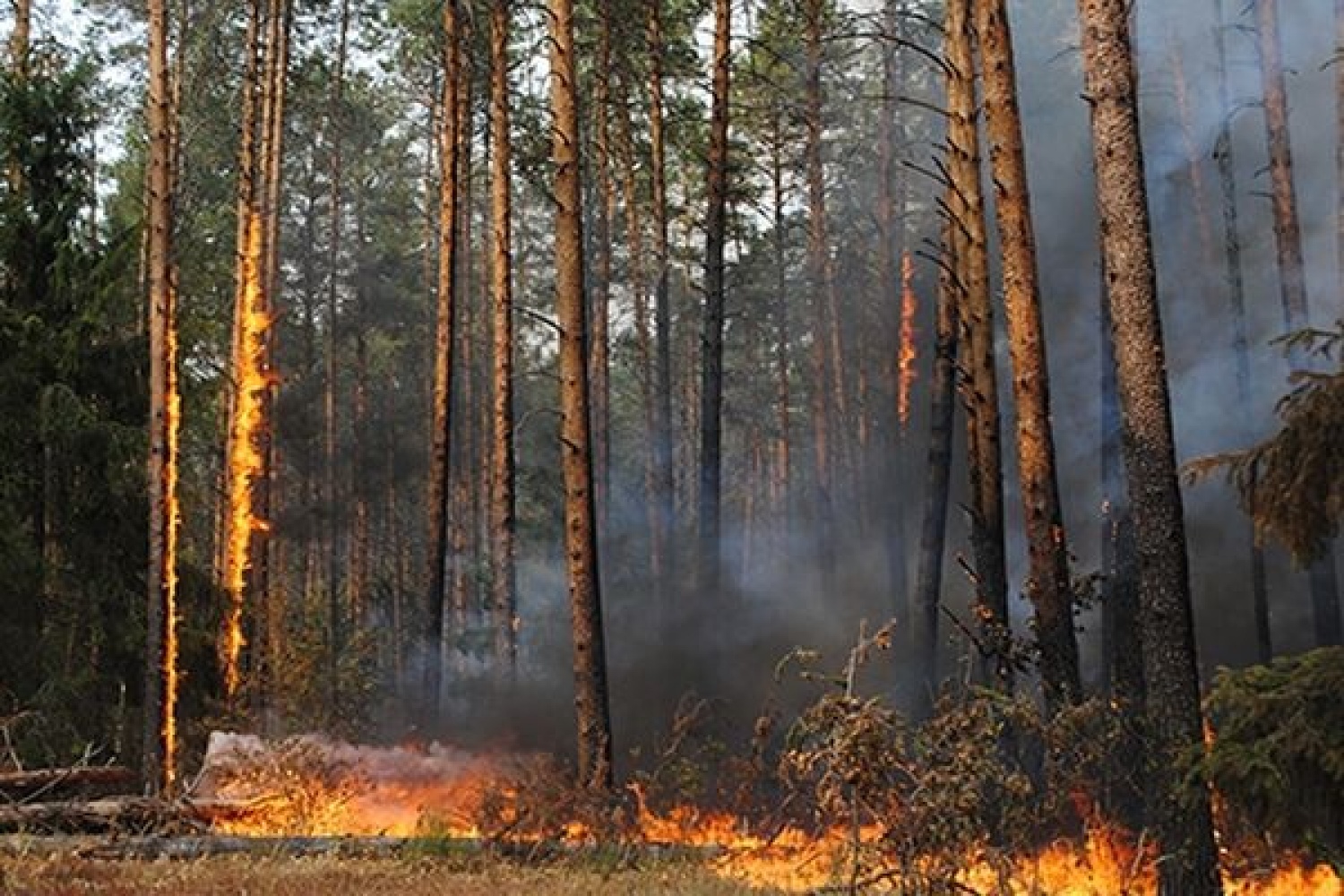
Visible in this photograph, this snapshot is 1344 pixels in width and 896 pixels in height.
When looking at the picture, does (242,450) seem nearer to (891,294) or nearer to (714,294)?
(714,294)

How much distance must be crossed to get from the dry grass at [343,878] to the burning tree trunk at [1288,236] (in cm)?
1079

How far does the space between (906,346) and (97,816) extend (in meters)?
27.1

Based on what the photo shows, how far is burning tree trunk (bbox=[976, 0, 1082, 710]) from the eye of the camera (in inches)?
426

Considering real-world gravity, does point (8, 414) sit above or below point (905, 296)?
below

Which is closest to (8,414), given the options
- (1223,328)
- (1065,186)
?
(1223,328)

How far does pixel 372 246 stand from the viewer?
4297 centimetres

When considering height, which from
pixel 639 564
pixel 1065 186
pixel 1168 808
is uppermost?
pixel 1065 186

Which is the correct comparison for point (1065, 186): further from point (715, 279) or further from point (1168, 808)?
point (1168, 808)

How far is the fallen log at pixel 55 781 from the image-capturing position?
1068 cm

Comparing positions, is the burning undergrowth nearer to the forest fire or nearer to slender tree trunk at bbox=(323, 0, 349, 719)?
the forest fire

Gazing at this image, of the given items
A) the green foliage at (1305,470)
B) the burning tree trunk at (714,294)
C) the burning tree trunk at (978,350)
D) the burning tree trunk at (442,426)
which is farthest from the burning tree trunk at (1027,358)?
the burning tree trunk at (442,426)

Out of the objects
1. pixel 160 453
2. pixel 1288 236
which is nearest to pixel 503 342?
pixel 160 453

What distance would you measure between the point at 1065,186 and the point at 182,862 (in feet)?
97.2

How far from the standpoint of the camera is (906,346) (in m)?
34.6
